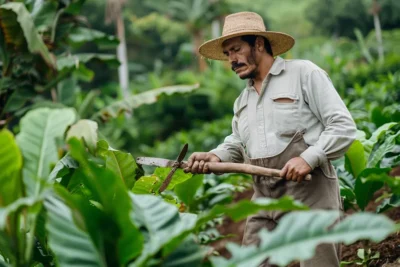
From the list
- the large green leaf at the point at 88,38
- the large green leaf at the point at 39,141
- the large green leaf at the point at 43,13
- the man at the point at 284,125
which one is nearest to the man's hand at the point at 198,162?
the man at the point at 284,125

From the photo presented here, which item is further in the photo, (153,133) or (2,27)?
(153,133)

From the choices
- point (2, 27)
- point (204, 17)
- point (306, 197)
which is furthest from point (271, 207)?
point (204, 17)

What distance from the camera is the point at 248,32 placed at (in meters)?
3.06

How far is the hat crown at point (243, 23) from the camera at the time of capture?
3095 millimetres

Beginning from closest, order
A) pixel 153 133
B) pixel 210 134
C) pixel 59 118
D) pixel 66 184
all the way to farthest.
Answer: pixel 59 118 → pixel 66 184 → pixel 210 134 → pixel 153 133

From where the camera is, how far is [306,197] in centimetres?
292

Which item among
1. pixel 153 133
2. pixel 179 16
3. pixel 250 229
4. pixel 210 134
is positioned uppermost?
pixel 250 229

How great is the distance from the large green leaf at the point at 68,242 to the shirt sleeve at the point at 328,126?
4.20 feet

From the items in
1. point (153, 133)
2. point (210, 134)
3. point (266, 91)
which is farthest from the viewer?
point (153, 133)

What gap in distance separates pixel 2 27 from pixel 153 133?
12099mm

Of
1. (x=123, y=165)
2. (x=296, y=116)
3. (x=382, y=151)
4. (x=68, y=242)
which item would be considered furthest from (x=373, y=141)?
(x=68, y=242)

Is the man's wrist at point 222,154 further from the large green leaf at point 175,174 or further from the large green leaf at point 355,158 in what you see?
the large green leaf at point 355,158

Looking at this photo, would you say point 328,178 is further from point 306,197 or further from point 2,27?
point 2,27

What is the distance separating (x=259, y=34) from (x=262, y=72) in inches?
8.2
